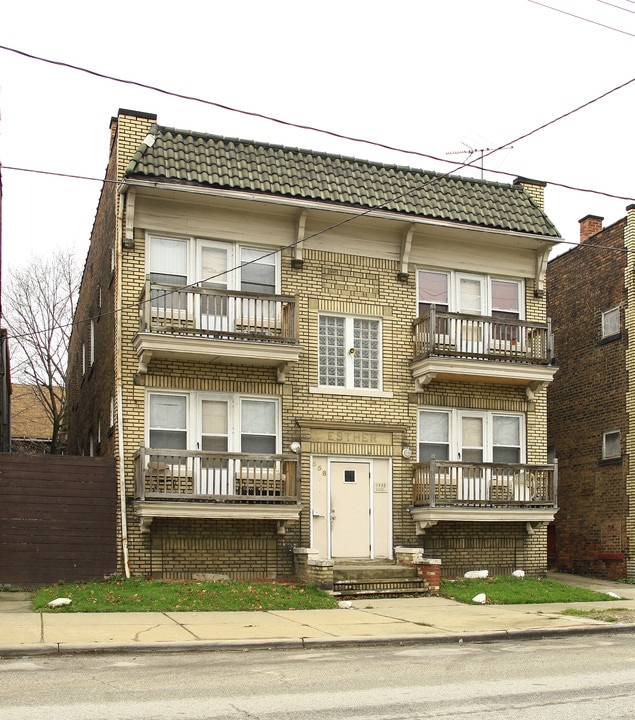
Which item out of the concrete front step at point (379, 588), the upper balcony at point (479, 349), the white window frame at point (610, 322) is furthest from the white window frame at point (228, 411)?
the white window frame at point (610, 322)

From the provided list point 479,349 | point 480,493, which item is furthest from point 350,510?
point 479,349

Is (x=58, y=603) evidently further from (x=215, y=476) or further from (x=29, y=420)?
(x=29, y=420)

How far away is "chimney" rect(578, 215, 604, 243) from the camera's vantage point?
2522 cm

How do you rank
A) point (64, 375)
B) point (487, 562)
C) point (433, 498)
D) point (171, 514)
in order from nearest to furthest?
1. point (171, 514)
2. point (433, 498)
3. point (487, 562)
4. point (64, 375)

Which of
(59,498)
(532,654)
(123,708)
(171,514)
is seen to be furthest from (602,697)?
(59,498)

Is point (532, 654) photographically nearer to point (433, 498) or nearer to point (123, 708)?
point (123, 708)

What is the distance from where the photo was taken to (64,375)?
36.4m

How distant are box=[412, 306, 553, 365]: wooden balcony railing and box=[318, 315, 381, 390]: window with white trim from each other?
972 millimetres

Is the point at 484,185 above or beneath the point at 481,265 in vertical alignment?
above

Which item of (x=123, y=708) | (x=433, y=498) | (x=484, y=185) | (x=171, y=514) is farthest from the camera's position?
(x=484, y=185)

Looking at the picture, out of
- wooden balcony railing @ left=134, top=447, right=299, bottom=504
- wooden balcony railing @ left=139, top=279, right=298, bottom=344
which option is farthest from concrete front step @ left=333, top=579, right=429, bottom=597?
wooden balcony railing @ left=139, top=279, right=298, bottom=344

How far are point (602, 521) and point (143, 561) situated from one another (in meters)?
11.5

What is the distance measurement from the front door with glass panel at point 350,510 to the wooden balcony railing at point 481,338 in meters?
2.89

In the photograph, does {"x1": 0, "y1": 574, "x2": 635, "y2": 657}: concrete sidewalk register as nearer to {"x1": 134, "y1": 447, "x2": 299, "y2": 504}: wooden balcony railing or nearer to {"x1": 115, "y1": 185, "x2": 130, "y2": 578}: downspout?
{"x1": 115, "y1": 185, "x2": 130, "y2": 578}: downspout
